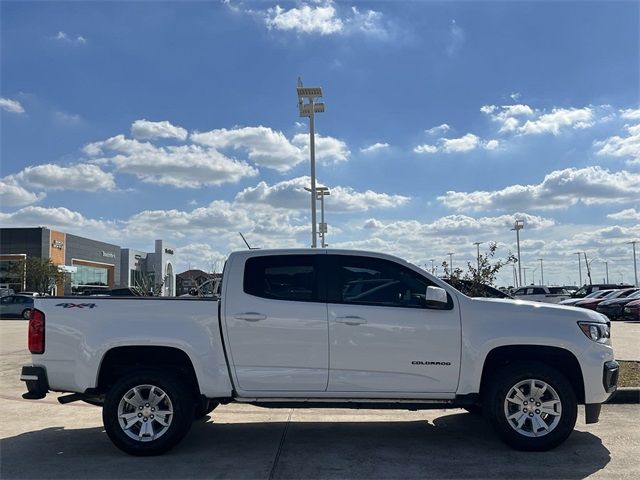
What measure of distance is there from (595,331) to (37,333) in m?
5.46

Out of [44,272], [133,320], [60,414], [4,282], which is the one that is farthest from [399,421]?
[4,282]

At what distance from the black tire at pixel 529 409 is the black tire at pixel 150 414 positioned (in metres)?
2.94

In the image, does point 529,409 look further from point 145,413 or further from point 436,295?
point 145,413

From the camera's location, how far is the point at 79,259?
7538cm

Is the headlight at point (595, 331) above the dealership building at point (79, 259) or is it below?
below

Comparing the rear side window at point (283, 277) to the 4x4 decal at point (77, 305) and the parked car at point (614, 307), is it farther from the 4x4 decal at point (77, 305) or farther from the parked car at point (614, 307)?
the parked car at point (614, 307)

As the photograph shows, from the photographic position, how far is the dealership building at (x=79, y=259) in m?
61.8

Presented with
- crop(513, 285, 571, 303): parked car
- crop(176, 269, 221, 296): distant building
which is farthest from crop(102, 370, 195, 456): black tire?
crop(513, 285, 571, 303): parked car

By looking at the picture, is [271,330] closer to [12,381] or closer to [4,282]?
[12,381]

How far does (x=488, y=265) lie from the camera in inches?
472

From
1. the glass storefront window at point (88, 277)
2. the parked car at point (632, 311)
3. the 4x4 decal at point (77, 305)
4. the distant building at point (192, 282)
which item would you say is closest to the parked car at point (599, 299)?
the parked car at point (632, 311)

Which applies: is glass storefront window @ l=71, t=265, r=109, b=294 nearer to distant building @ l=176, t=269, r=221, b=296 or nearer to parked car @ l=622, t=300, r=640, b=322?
distant building @ l=176, t=269, r=221, b=296

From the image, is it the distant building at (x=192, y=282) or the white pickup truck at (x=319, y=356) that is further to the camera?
the distant building at (x=192, y=282)

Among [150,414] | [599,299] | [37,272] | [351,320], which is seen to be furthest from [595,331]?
[37,272]
